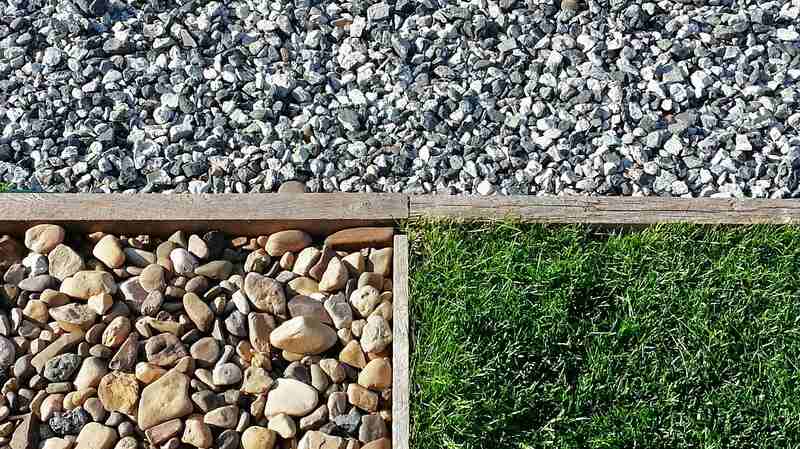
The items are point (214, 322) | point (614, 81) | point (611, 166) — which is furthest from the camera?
point (614, 81)

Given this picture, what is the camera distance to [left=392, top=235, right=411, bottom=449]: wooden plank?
233 cm

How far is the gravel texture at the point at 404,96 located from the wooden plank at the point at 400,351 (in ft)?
1.36

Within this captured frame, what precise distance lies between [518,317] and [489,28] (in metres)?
1.31

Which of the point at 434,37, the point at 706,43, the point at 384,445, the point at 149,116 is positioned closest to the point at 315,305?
the point at 384,445

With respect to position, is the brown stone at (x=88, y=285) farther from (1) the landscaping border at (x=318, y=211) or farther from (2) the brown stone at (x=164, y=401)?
(2) the brown stone at (x=164, y=401)

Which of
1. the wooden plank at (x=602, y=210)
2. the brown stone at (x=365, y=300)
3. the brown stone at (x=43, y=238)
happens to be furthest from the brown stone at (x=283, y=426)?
the brown stone at (x=43, y=238)

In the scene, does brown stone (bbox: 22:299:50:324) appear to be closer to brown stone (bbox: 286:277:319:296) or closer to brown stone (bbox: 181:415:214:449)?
brown stone (bbox: 181:415:214:449)

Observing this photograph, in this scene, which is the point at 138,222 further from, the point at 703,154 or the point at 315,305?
the point at 703,154

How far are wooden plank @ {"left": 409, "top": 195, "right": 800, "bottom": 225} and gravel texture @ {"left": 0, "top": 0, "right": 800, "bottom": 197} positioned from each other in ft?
0.73

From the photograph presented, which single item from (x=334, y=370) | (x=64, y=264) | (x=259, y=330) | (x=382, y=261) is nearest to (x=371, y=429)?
(x=334, y=370)

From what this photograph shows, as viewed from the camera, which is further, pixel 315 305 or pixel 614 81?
pixel 614 81

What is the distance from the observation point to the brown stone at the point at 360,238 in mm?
2689

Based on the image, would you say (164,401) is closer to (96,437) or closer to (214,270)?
(96,437)

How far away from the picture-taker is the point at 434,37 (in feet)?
11.2
